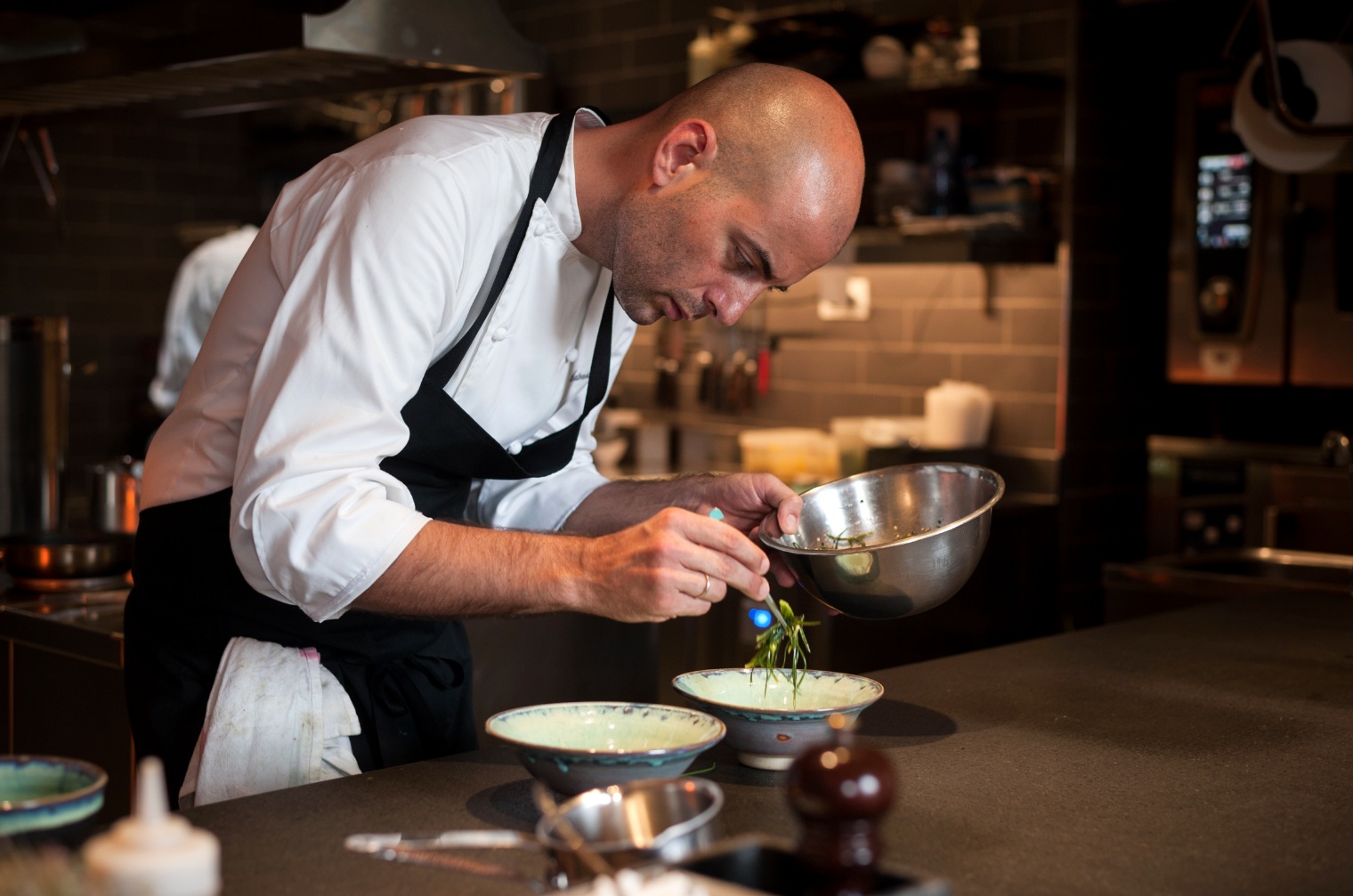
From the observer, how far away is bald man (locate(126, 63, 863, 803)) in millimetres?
1355

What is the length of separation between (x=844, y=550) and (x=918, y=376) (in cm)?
284

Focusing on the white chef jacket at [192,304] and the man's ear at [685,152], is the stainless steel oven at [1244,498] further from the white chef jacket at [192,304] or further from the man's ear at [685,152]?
the white chef jacket at [192,304]

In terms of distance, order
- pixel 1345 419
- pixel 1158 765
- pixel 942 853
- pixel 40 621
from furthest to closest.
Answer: pixel 1345 419 < pixel 40 621 < pixel 1158 765 < pixel 942 853

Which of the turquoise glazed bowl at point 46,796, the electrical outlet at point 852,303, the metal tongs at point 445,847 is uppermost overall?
the electrical outlet at point 852,303

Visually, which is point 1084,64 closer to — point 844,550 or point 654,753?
point 844,550

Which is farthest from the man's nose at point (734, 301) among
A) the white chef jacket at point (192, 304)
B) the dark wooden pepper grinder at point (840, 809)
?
the white chef jacket at point (192, 304)

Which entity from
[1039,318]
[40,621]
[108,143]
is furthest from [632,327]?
[108,143]

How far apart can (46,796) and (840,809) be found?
0.61 metres

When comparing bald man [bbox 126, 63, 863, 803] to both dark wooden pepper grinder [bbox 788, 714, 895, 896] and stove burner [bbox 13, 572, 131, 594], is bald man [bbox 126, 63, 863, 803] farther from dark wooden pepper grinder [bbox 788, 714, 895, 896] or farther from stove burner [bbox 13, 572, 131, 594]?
stove burner [bbox 13, 572, 131, 594]

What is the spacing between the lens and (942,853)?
1.17m

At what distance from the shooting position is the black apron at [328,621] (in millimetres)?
1637

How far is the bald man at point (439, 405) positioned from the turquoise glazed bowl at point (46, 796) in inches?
12.5

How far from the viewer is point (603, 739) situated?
1.33 metres

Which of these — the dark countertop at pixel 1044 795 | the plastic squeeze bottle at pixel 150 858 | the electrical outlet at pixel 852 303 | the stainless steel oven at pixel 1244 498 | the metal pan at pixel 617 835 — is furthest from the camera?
the electrical outlet at pixel 852 303
